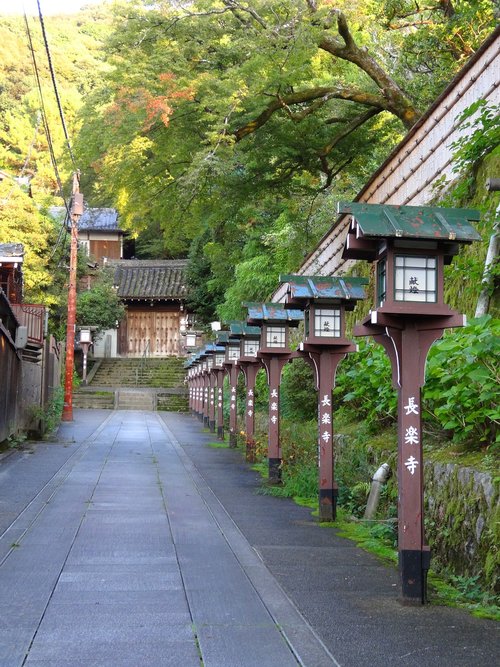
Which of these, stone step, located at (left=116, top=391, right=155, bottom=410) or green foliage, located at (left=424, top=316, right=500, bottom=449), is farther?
stone step, located at (left=116, top=391, right=155, bottom=410)

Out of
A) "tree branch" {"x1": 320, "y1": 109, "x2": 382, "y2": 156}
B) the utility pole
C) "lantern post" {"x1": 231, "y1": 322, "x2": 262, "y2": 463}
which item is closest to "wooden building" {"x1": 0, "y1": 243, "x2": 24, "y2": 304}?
the utility pole

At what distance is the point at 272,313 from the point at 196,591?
8.27 m

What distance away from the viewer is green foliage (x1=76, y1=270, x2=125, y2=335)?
46.0 m

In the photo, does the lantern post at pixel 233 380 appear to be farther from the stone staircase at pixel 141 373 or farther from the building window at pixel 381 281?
the stone staircase at pixel 141 373

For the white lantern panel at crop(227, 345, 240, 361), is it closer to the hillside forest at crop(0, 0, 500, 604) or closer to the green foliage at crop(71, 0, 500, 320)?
the hillside forest at crop(0, 0, 500, 604)

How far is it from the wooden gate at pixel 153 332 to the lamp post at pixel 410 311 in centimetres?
4487

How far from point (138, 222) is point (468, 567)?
49.5ft

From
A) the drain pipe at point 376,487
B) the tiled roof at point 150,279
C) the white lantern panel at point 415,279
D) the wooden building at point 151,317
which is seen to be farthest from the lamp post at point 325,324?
the wooden building at point 151,317

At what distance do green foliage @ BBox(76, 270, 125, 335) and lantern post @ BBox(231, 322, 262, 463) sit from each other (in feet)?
99.8

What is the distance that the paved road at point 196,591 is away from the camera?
441 cm

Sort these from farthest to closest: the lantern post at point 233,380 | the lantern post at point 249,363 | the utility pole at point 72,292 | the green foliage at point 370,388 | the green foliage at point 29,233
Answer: the green foliage at point 29,233 < the utility pole at point 72,292 < the lantern post at point 233,380 < the lantern post at point 249,363 < the green foliage at point 370,388

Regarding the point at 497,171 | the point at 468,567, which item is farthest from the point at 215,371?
the point at 468,567

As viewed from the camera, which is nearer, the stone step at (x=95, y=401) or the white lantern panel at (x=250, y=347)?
the white lantern panel at (x=250, y=347)

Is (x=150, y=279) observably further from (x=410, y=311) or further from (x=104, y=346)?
(x=410, y=311)
